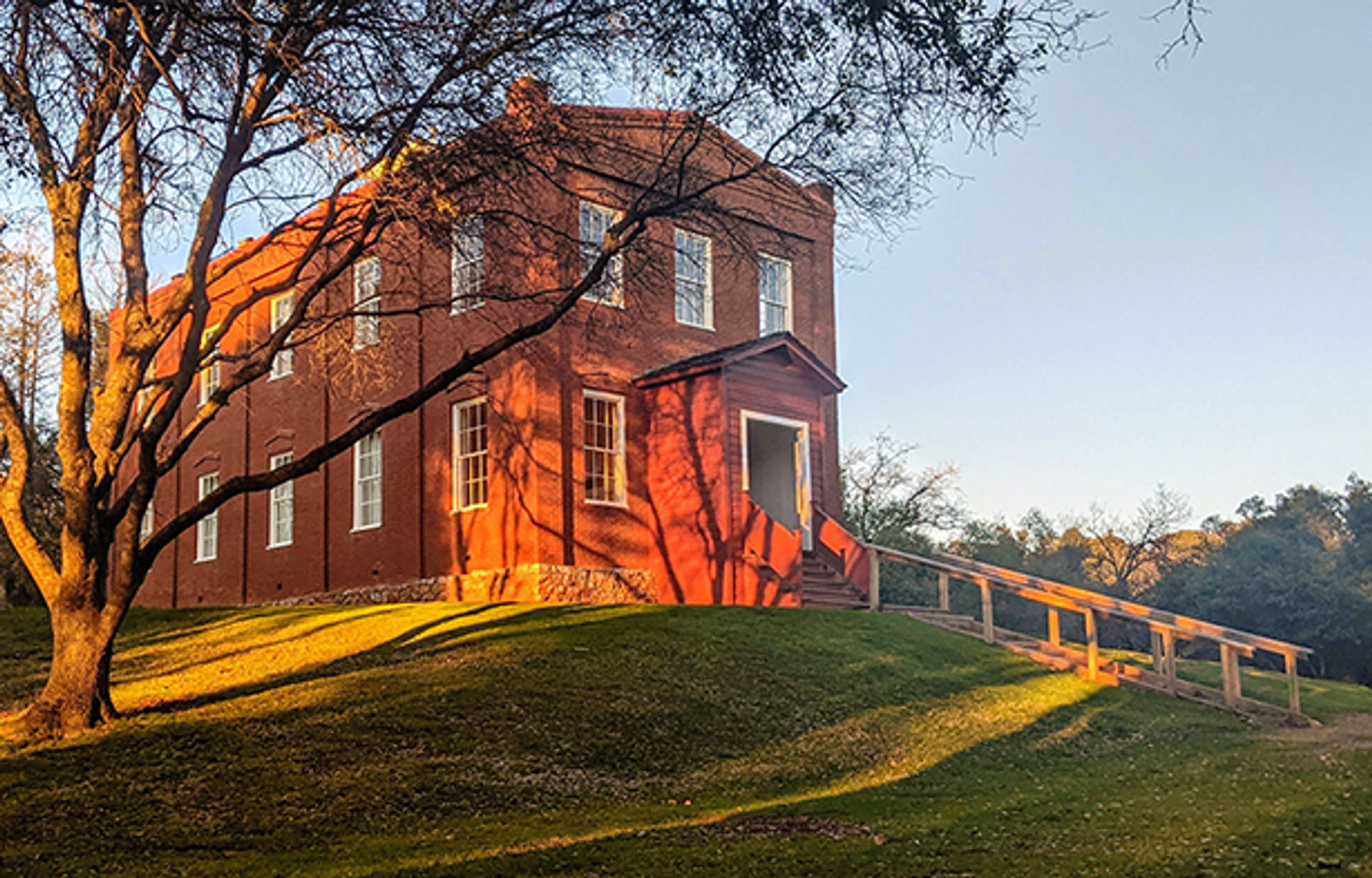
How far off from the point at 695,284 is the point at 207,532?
13.7m

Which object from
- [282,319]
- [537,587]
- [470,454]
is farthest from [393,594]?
[282,319]

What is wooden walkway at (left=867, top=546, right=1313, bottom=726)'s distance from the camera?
15.6 m

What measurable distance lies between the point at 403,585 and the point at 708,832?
48.0 feet

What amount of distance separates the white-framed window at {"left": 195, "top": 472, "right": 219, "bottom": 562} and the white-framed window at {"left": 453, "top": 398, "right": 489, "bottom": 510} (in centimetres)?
956

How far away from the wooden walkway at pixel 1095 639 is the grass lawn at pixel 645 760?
570 mm

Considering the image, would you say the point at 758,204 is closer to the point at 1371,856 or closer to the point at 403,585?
the point at 403,585

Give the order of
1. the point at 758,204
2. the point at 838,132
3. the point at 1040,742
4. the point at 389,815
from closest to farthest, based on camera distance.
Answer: the point at 389,815 → the point at 838,132 → the point at 1040,742 → the point at 758,204

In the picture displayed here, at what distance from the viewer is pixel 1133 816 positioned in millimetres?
8422

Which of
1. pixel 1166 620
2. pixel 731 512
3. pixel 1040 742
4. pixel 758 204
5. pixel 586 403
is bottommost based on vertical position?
pixel 1040 742

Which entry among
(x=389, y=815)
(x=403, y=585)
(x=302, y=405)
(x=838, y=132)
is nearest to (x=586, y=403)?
(x=403, y=585)

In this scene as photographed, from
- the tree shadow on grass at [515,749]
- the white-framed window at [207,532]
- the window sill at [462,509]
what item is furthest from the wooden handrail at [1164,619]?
the white-framed window at [207,532]

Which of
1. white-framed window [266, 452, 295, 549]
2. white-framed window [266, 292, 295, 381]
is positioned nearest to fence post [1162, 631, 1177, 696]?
white-framed window [266, 452, 295, 549]

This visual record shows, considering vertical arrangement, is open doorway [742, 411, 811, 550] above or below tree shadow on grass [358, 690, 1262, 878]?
above

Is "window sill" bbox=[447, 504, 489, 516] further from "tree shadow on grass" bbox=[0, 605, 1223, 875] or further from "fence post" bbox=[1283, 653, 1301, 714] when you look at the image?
"fence post" bbox=[1283, 653, 1301, 714]
